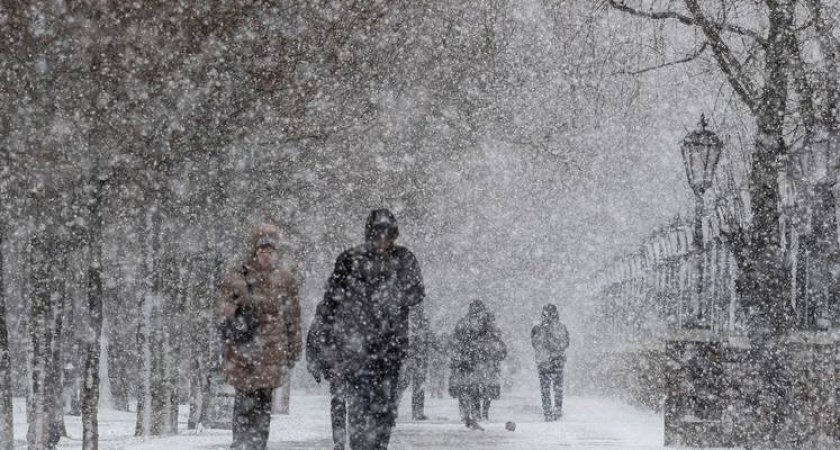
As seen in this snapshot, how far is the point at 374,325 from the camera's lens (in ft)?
33.7

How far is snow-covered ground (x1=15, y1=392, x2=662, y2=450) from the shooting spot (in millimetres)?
15461

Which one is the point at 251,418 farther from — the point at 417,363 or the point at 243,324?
the point at 417,363

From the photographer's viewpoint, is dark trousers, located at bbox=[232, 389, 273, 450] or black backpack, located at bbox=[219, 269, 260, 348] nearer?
black backpack, located at bbox=[219, 269, 260, 348]

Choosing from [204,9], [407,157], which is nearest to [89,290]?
[204,9]

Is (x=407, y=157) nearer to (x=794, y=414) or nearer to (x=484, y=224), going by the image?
(x=794, y=414)

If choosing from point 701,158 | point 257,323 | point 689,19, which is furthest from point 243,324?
point 689,19

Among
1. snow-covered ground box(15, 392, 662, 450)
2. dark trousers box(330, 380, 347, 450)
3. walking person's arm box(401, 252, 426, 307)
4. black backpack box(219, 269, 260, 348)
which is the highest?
walking person's arm box(401, 252, 426, 307)

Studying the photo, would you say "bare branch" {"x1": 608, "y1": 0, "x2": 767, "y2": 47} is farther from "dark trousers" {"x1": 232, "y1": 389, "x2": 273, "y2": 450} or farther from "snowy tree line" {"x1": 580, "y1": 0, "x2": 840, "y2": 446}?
"dark trousers" {"x1": 232, "y1": 389, "x2": 273, "y2": 450}

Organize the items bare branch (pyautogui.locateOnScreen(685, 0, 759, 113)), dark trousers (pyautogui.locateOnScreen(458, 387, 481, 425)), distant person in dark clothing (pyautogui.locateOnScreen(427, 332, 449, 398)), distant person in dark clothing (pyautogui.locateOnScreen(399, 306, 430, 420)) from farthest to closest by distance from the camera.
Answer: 1. distant person in dark clothing (pyautogui.locateOnScreen(427, 332, 449, 398))
2. distant person in dark clothing (pyautogui.locateOnScreen(399, 306, 430, 420))
3. dark trousers (pyautogui.locateOnScreen(458, 387, 481, 425))
4. bare branch (pyautogui.locateOnScreen(685, 0, 759, 113))

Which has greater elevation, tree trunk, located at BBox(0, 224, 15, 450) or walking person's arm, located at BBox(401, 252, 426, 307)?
walking person's arm, located at BBox(401, 252, 426, 307)

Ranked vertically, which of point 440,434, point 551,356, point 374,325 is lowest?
point 440,434

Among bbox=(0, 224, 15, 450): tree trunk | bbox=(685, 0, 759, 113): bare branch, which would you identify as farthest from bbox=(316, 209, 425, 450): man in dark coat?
bbox=(685, 0, 759, 113): bare branch

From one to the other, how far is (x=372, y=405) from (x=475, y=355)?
10.8 meters

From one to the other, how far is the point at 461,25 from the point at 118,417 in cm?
974
